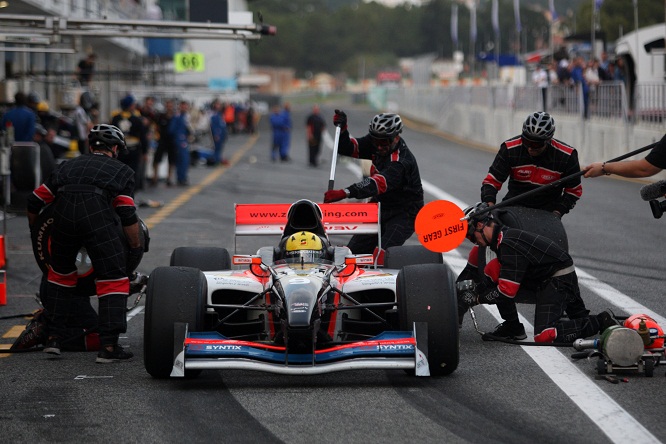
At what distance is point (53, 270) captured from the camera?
905 cm

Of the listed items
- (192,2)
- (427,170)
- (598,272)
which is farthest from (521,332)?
(427,170)

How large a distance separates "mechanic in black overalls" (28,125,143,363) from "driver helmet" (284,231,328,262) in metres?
1.13

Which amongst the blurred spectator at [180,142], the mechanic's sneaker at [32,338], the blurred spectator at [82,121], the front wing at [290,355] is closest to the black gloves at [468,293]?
the front wing at [290,355]

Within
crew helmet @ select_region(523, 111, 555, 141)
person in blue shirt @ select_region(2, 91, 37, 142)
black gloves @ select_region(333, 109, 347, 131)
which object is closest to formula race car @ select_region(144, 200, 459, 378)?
crew helmet @ select_region(523, 111, 555, 141)

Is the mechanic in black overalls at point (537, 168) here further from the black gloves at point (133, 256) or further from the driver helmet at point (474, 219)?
the black gloves at point (133, 256)

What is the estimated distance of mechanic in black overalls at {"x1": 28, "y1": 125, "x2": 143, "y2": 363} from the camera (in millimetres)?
8750

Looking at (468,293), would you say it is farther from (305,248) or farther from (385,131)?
(385,131)

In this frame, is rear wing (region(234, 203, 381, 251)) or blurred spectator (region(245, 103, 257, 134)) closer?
rear wing (region(234, 203, 381, 251))

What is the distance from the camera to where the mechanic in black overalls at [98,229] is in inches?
344

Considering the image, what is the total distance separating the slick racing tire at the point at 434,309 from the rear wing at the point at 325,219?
1744 mm

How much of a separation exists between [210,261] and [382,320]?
1.71 meters

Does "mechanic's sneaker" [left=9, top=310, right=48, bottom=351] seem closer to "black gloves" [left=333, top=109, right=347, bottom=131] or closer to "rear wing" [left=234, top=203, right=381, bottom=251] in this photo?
"rear wing" [left=234, top=203, right=381, bottom=251]

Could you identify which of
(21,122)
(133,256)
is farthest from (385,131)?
(21,122)

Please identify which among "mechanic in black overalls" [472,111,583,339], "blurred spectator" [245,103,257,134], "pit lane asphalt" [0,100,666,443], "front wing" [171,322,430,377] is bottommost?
"pit lane asphalt" [0,100,666,443]
